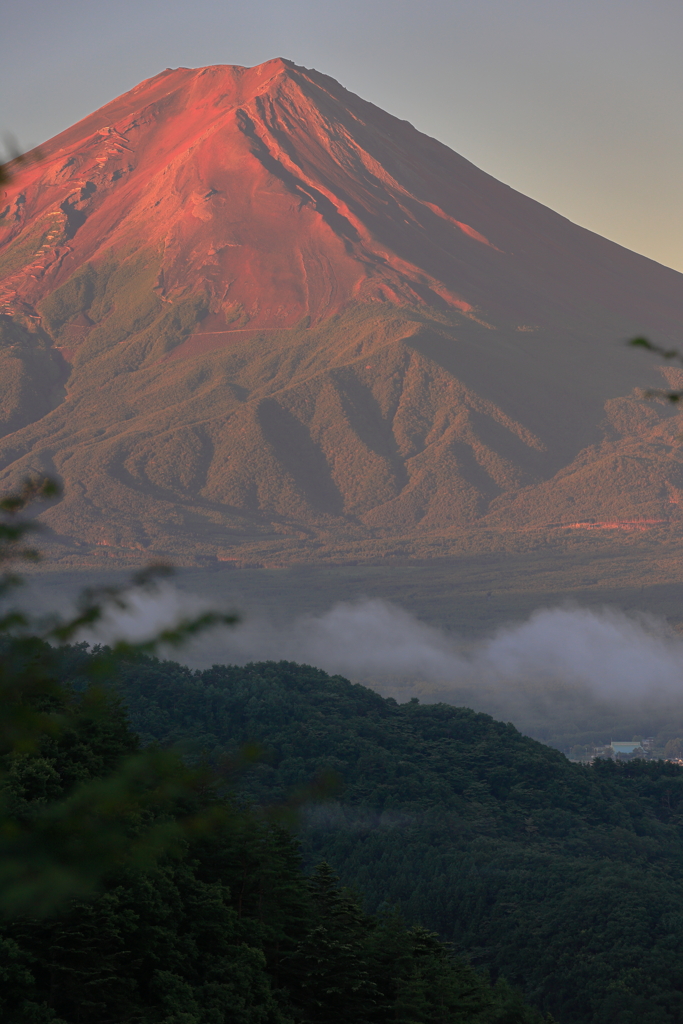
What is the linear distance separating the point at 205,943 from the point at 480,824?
44867 mm

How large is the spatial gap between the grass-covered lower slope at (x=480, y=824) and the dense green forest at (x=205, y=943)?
13538mm

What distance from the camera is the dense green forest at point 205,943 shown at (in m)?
18.7

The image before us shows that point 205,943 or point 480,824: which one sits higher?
point 205,943

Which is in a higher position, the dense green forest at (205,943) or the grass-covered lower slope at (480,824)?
the dense green forest at (205,943)

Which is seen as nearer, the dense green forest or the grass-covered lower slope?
the dense green forest

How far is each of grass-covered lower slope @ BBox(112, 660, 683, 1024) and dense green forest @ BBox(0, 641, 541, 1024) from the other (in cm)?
1354

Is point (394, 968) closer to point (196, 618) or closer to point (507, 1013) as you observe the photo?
point (507, 1013)

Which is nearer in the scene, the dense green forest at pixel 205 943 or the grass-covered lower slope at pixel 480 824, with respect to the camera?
the dense green forest at pixel 205 943

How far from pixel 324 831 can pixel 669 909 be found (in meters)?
19.1

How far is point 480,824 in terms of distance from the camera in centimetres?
6556

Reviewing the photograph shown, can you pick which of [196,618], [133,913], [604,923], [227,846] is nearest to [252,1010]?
[133,913]

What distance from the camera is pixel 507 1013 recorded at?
3033 cm

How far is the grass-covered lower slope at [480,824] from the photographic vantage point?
44.5 metres

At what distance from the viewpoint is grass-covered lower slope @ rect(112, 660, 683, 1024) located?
1752 inches
